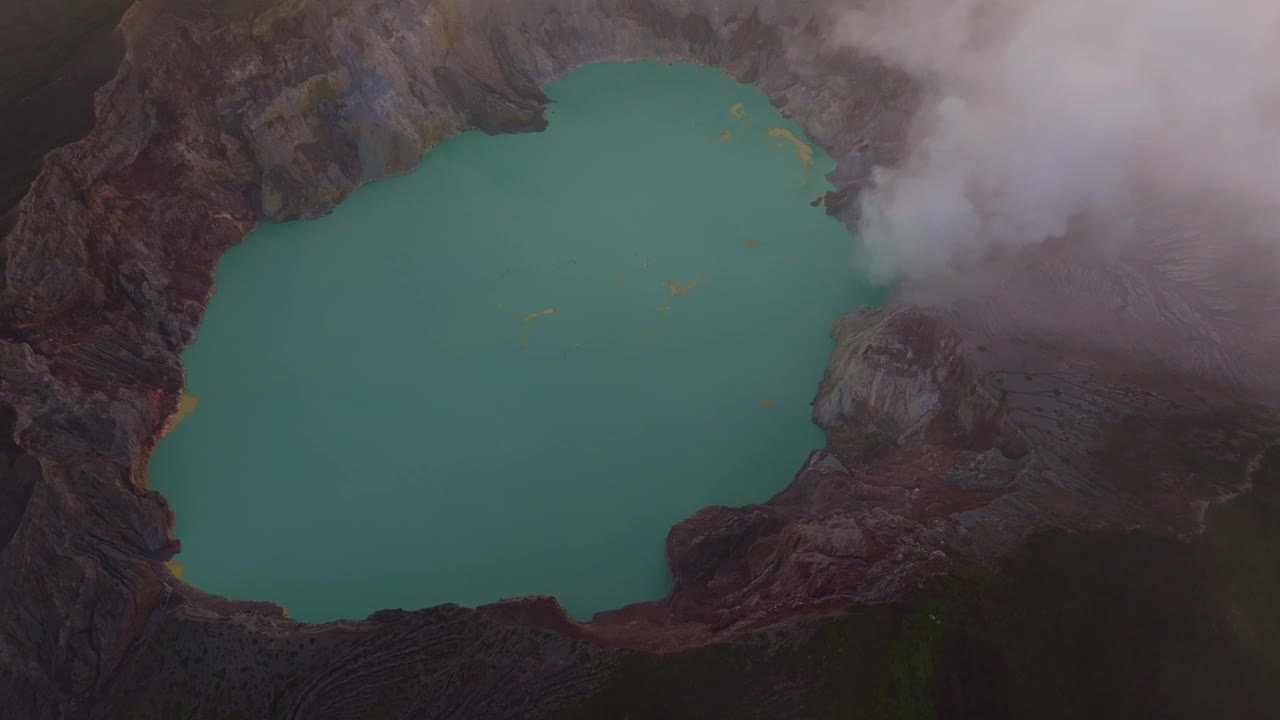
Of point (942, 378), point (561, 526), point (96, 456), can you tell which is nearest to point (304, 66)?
point (96, 456)

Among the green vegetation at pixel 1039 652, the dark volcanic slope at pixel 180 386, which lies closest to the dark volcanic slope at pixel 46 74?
the dark volcanic slope at pixel 180 386

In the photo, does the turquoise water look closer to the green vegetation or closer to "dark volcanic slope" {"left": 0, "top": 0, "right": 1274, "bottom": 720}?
"dark volcanic slope" {"left": 0, "top": 0, "right": 1274, "bottom": 720}

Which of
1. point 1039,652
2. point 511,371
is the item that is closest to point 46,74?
point 511,371

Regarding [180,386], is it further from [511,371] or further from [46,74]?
[46,74]

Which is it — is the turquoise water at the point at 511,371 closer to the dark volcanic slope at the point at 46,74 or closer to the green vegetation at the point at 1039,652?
the green vegetation at the point at 1039,652

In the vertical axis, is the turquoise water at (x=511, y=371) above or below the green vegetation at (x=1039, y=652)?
above

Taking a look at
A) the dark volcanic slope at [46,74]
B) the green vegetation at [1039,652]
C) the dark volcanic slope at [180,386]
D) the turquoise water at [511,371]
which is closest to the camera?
the green vegetation at [1039,652]
